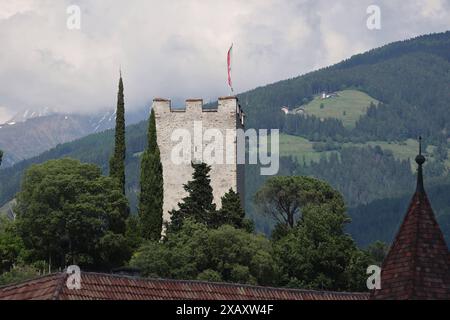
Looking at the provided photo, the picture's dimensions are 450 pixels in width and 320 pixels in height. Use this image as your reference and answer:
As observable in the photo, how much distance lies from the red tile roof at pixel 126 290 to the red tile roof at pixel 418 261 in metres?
4.31

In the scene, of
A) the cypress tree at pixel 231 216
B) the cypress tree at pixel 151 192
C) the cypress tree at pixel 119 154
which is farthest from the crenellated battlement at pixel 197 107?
the cypress tree at pixel 231 216

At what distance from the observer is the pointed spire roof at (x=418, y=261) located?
24.2 metres

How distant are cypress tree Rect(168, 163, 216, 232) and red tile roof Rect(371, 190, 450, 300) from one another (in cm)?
5072

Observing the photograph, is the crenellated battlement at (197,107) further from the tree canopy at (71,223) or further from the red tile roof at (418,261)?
the red tile roof at (418,261)

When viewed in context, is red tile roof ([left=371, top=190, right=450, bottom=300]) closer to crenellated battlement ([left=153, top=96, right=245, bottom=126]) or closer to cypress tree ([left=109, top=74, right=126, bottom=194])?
cypress tree ([left=109, top=74, right=126, bottom=194])

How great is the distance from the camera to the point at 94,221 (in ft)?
249

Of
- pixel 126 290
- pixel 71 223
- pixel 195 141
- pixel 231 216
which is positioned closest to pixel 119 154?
pixel 195 141

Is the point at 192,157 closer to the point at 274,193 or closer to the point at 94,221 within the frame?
the point at 94,221

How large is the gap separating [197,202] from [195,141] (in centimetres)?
652

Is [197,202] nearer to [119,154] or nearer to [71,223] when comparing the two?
[71,223]

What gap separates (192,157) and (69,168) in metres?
7.94

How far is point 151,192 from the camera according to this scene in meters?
82.2

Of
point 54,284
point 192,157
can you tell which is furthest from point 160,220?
point 54,284
